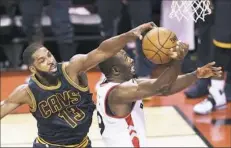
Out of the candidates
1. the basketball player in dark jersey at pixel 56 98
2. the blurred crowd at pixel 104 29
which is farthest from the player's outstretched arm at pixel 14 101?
the blurred crowd at pixel 104 29

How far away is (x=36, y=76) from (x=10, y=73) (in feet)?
10.4

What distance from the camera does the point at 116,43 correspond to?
106 inches

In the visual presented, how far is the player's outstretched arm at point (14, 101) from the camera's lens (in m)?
3.06

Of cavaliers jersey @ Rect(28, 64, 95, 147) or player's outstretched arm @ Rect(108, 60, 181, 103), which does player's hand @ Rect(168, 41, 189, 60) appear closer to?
player's outstretched arm @ Rect(108, 60, 181, 103)

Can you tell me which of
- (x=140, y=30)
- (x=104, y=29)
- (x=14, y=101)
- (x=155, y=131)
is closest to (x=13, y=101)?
(x=14, y=101)

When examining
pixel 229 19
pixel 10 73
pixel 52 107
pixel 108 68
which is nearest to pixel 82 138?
pixel 52 107

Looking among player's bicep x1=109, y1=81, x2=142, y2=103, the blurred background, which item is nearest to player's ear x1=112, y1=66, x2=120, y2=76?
player's bicep x1=109, y1=81, x2=142, y2=103

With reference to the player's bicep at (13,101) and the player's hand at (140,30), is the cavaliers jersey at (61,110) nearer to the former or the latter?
the player's bicep at (13,101)

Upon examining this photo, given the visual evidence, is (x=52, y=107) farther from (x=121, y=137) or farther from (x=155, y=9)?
(x=155, y=9)

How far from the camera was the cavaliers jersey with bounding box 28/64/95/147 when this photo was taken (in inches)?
122

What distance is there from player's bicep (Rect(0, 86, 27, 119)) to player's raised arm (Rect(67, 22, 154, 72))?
1.16ft

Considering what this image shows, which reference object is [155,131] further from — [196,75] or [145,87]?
[145,87]

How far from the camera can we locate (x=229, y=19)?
4699 mm

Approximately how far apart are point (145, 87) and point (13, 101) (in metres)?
0.81
